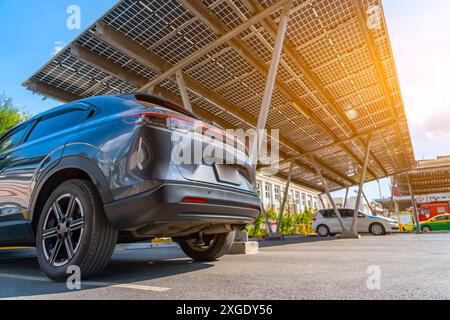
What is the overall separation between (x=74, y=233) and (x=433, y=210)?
4316 centimetres

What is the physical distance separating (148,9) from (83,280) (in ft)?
19.0

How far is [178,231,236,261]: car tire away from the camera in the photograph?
370cm

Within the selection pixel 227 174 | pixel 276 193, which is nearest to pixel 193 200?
pixel 227 174

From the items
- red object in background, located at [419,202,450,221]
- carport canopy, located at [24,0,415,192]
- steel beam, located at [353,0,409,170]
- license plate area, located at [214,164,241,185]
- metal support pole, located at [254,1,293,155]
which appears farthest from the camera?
red object in background, located at [419,202,450,221]

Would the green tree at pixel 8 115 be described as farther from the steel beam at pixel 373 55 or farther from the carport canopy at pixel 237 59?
the steel beam at pixel 373 55

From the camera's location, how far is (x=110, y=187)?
2.32m

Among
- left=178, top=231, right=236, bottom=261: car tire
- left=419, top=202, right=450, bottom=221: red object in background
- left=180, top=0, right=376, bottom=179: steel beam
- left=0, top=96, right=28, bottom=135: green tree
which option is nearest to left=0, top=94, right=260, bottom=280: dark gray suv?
left=178, top=231, right=236, bottom=261: car tire

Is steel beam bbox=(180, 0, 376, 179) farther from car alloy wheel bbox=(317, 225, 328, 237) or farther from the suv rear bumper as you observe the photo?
car alloy wheel bbox=(317, 225, 328, 237)

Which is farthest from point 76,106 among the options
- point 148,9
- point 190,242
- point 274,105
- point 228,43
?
point 274,105

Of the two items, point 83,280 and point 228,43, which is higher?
point 228,43

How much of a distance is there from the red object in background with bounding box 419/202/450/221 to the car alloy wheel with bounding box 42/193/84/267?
42.5m

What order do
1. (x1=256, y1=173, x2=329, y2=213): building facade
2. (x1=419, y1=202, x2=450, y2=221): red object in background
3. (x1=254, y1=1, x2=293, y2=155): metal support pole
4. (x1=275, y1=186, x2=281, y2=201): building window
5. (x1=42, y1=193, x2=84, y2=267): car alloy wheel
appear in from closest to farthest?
(x1=42, y1=193, x2=84, y2=267): car alloy wheel
(x1=254, y1=1, x2=293, y2=155): metal support pole
(x1=256, y1=173, x2=329, y2=213): building facade
(x1=419, y1=202, x2=450, y2=221): red object in background
(x1=275, y1=186, x2=281, y2=201): building window

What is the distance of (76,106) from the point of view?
310cm
